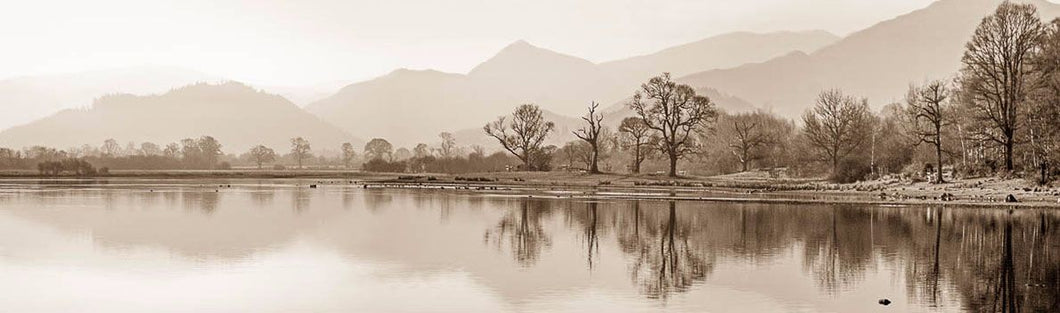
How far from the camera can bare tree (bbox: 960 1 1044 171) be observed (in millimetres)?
70562

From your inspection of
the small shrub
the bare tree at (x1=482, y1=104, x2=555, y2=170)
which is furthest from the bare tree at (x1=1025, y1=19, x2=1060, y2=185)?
the bare tree at (x1=482, y1=104, x2=555, y2=170)

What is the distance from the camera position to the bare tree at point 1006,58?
70562 mm

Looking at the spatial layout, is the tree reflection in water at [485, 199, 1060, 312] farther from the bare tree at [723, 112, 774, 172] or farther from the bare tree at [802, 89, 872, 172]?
the bare tree at [723, 112, 774, 172]

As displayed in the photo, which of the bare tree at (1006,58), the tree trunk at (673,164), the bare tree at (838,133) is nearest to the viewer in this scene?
the bare tree at (1006,58)

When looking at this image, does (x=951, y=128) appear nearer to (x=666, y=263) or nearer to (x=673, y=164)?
(x=673, y=164)

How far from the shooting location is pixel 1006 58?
71.9 metres

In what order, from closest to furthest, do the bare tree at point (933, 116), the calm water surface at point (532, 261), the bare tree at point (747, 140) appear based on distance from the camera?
1. the calm water surface at point (532, 261)
2. the bare tree at point (933, 116)
3. the bare tree at point (747, 140)

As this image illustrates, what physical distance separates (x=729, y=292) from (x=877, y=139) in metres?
84.3

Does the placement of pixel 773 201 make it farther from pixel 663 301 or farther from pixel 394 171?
pixel 394 171

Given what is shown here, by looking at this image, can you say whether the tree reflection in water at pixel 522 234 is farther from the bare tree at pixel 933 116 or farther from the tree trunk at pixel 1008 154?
the tree trunk at pixel 1008 154

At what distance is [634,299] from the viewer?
23078 millimetres

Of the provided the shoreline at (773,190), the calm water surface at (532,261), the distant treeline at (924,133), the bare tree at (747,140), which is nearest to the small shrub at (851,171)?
the distant treeline at (924,133)

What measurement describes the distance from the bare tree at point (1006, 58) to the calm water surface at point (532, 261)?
65.4 feet

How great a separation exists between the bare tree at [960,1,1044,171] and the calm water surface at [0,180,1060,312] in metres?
19.9
